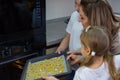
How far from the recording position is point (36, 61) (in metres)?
1.68

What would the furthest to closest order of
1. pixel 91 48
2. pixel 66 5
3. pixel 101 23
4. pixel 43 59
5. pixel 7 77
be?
pixel 66 5 → pixel 7 77 → pixel 43 59 → pixel 101 23 → pixel 91 48

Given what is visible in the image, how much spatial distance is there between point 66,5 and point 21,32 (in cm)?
97

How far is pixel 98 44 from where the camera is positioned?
1331 mm

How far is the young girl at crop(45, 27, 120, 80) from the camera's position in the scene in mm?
1333

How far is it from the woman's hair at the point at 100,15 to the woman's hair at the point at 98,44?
0.21 meters

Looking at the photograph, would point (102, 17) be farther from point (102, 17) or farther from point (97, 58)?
point (97, 58)

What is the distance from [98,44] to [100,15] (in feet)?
1.00

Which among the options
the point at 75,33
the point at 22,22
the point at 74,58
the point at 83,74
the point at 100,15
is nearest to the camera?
the point at 83,74

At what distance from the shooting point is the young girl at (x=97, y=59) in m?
1.33

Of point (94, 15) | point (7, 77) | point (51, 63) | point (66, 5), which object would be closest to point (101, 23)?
point (94, 15)

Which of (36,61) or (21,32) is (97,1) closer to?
(36,61)

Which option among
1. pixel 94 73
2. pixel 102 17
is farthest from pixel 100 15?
pixel 94 73

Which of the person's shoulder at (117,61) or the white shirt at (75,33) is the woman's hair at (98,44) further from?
the white shirt at (75,33)

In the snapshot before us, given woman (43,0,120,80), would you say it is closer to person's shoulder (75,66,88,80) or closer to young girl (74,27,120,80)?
young girl (74,27,120,80)
